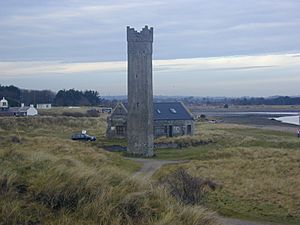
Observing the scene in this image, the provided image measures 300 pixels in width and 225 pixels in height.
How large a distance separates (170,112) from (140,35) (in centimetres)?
1604

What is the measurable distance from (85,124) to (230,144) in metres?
30.5

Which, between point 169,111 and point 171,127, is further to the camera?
point 169,111

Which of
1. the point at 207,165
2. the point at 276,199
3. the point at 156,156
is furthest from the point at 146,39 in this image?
the point at 276,199

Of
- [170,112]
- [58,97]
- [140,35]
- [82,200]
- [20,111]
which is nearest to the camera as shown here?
[82,200]

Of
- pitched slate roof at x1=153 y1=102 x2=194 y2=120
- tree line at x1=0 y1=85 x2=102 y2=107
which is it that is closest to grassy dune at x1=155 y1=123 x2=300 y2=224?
pitched slate roof at x1=153 y1=102 x2=194 y2=120

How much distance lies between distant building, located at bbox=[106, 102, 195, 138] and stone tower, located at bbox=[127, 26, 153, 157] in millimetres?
11122

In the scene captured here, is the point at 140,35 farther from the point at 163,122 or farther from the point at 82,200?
the point at 82,200

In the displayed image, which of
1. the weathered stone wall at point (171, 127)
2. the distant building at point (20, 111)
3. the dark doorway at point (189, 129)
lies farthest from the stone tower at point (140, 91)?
the distant building at point (20, 111)

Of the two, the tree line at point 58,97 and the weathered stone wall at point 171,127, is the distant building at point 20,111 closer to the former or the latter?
the tree line at point 58,97

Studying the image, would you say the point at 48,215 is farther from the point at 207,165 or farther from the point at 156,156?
the point at 156,156

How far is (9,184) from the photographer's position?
25.3 feet

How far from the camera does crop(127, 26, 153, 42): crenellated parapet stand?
35.8 meters

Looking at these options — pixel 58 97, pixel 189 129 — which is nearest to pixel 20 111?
pixel 189 129

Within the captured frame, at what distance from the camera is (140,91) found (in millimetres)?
37094
